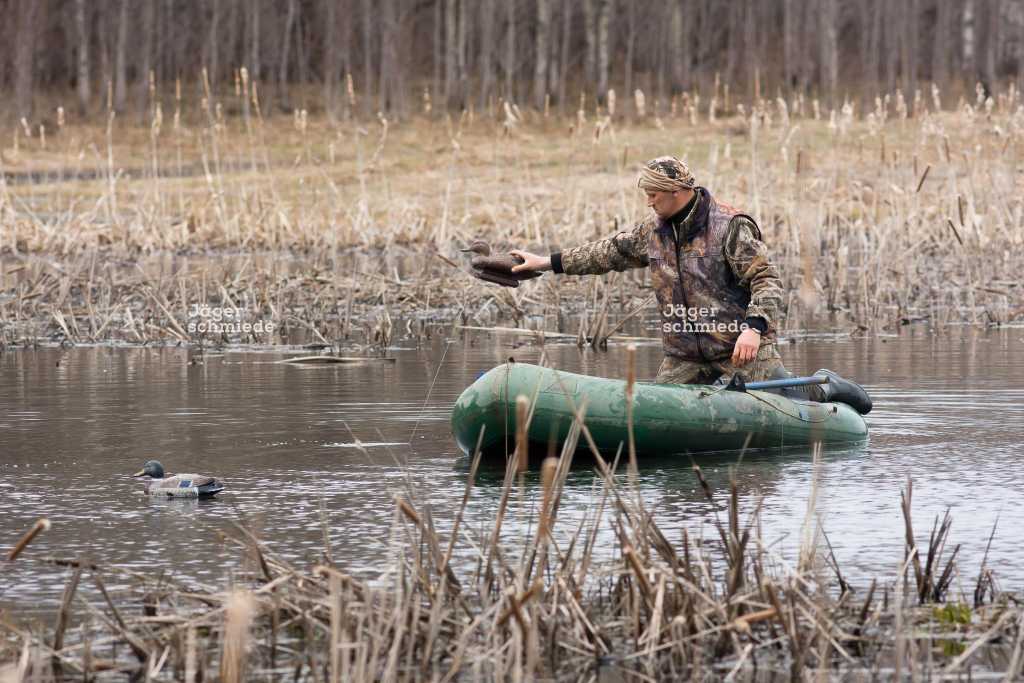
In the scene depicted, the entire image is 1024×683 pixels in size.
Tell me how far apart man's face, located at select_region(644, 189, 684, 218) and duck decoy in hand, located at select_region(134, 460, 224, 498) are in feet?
7.51

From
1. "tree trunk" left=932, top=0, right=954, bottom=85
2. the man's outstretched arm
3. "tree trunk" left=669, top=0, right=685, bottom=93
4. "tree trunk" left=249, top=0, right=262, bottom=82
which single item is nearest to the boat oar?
the man's outstretched arm

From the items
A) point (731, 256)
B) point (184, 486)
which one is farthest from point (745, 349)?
point (184, 486)

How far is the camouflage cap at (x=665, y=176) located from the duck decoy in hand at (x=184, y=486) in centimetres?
228

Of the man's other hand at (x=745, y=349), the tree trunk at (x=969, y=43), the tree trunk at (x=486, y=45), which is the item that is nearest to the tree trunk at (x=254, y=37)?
the tree trunk at (x=486, y=45)

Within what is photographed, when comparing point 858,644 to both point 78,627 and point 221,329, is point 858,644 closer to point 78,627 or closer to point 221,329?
point 78,627

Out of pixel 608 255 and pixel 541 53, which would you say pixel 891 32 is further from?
pixel 608 255

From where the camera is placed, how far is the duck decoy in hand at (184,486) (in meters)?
6.83

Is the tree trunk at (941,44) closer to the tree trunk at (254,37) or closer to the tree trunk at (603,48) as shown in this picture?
the tree trunk at (603,48)

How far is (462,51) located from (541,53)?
1808 mm

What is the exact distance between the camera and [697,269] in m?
8.09

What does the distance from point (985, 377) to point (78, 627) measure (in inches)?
265

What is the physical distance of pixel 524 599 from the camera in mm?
4195

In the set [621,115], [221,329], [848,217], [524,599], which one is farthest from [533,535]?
[621,115]

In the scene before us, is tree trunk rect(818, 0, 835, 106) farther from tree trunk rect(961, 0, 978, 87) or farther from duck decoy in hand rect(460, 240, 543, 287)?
duck decoy in hand rect(460, 240, 543, 287)
